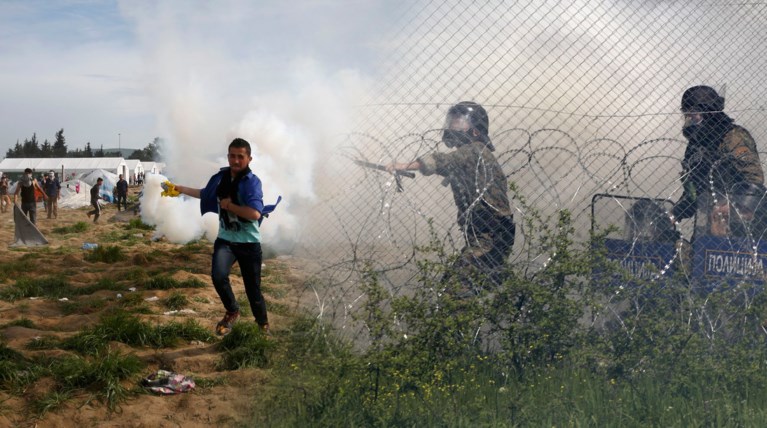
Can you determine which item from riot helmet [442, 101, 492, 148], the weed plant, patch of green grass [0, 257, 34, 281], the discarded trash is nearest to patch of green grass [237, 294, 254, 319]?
the weed plant

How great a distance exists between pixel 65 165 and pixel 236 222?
50.8 metres

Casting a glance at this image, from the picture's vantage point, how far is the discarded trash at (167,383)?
16.1 feet

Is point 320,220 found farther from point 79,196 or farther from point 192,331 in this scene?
point 79,196

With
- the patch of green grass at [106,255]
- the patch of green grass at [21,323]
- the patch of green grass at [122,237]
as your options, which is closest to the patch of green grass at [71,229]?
the patch of green grass at [122,237]

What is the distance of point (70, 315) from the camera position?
7.09 meters

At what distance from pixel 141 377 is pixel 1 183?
22.8 meters

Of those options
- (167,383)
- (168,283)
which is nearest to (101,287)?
(168,283)

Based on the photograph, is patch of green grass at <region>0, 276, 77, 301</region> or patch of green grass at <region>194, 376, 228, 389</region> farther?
patch of green grass at <region>0, 276, 77, 301</region>

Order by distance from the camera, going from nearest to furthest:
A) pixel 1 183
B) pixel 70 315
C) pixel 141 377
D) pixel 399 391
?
1. pixel 399 391
2. pixel 141 377
3. pixel 70 315
4. pixel 1 183

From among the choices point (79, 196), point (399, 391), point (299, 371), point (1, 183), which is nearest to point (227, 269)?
point (299, 371)

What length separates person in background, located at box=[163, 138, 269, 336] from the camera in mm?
5539

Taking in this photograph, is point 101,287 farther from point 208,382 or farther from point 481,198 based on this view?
point 481,198

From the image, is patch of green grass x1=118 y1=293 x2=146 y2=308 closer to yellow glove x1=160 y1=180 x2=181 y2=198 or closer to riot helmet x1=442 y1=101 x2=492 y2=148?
yellow glove x1=160 y1=180 x2=181 y2=198

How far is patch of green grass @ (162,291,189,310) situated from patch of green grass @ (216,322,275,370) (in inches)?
64.5
